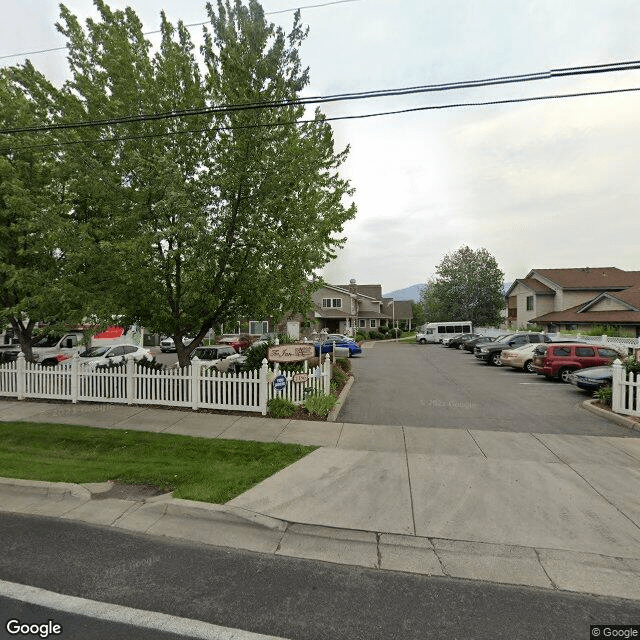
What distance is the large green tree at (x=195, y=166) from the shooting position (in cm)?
970

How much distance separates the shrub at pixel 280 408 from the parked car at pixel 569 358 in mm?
12367

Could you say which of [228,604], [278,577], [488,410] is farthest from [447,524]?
[488,410]

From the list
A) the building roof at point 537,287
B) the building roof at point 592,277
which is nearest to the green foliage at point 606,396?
the building roof at point 592,277

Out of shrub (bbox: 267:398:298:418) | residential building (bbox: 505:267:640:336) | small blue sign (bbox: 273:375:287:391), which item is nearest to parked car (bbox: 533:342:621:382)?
shrub (bbox: 267:398:298:418)

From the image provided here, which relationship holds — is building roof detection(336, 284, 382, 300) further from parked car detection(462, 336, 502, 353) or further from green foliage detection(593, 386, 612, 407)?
green foliage detection(593, 386, 612, 407)

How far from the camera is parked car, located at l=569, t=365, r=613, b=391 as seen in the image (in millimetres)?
12859

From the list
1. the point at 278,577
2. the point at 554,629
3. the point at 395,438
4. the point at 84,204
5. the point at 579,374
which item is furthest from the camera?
the point at 579,374

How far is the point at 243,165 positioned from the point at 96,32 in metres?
5.38

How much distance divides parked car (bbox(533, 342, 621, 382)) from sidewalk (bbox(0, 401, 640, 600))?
9513 mm

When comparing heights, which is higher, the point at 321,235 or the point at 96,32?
the point at 96,32

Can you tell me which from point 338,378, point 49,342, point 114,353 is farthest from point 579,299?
point 49,342

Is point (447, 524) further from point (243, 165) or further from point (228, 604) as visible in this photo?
point (243, 165)

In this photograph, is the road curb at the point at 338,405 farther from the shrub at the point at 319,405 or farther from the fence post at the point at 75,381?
A: the fence post at the point at 75,381

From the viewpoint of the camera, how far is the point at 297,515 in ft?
16.3
